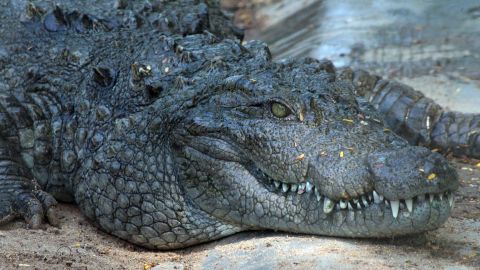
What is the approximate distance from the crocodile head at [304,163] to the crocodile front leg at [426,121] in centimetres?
174

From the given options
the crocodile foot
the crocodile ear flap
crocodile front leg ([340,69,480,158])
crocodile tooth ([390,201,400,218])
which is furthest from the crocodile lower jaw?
crocodile front leg ([340,69,480,158])

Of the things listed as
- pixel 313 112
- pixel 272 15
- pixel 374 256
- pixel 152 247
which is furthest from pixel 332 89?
pixel 272 15

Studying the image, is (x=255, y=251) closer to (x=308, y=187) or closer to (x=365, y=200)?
(x=308, y=187)

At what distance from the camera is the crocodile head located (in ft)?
12.3

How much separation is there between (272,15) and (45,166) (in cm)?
557

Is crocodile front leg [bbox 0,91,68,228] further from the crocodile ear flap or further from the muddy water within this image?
the muddy water

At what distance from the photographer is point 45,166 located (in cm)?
523

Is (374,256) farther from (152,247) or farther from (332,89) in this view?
(152,247)

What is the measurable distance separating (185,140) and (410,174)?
139cm

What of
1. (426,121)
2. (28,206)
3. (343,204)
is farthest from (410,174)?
(426,121)

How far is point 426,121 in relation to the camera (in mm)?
6199

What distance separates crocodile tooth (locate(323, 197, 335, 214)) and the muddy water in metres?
3.09

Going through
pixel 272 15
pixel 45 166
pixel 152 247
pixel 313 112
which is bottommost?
pixel 152 247

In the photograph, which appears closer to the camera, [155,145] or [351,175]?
[351,175]
